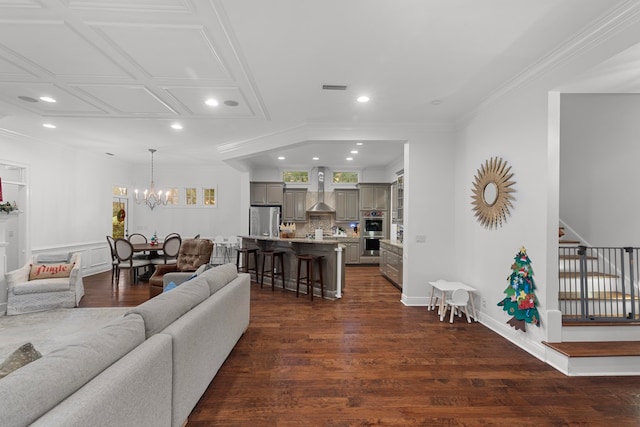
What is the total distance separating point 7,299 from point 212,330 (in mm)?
4113

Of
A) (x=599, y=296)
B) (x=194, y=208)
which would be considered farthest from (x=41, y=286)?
(x=599, y=296)

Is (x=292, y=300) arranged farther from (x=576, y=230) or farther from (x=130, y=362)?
(x=576, y=230)

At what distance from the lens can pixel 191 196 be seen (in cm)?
902

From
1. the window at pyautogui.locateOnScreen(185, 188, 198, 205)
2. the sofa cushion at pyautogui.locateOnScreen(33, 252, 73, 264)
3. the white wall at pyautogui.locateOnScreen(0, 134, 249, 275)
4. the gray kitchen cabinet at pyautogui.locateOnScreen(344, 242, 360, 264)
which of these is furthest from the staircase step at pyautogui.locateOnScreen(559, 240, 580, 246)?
the window at pyautogui.locateOnScreen(185, 188, 198, 205)

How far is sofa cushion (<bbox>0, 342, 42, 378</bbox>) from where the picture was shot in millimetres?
1273

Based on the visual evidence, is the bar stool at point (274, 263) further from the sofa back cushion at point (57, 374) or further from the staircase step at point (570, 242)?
the staircase step at point (570, 242)

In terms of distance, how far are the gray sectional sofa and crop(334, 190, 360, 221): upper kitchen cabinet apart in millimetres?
6542

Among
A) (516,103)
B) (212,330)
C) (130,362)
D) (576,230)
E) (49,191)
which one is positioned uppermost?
(516,103)

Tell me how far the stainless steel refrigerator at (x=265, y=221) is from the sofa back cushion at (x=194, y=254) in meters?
3.20

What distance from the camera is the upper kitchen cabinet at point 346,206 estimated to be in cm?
907

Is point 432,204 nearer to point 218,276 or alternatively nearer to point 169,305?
point 218,276

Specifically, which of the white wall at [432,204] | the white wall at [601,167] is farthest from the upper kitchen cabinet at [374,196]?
the white wall at [601,167]

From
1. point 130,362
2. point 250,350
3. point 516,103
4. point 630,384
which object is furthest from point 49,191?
point 630,384

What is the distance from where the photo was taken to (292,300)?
16.9ft
